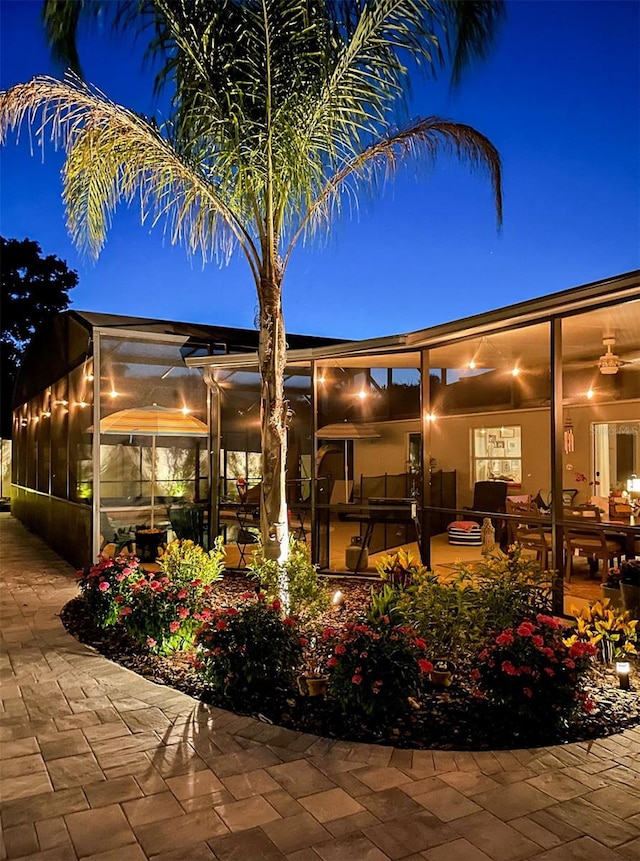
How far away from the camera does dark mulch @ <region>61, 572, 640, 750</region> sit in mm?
3338

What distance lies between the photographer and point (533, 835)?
2.47 m

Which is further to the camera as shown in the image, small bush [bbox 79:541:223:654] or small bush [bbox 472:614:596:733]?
small bush [bbox 79:541:223:654]

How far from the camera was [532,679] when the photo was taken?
3289 mm

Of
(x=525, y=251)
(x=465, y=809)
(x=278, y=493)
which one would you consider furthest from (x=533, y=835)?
(x=525, y=251)

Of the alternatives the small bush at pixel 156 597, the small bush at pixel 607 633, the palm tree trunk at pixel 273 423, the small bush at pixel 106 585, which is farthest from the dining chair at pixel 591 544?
the small bush at pixel 106 585

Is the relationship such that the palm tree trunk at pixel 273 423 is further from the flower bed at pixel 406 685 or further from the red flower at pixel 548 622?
the red flower at pixel 548 622

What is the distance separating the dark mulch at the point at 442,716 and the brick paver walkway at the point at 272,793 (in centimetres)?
12

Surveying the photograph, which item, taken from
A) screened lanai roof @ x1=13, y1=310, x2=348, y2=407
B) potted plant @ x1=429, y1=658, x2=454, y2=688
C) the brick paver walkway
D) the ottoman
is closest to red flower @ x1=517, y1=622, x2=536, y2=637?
the brick paver walkway

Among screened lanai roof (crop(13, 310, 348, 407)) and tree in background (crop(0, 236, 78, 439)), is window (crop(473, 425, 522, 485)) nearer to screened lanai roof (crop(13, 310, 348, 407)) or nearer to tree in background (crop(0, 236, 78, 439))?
screened lanai roof (crop(13, 310, 348, 407))

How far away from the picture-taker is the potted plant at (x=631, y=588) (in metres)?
4.93

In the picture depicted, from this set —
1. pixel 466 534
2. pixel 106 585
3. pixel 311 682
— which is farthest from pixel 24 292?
pixel 311 682

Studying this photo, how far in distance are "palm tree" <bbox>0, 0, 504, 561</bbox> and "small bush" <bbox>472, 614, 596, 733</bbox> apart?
2.30 metres

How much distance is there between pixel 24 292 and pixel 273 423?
2440cm

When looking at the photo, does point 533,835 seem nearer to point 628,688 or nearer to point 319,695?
point 319,695
